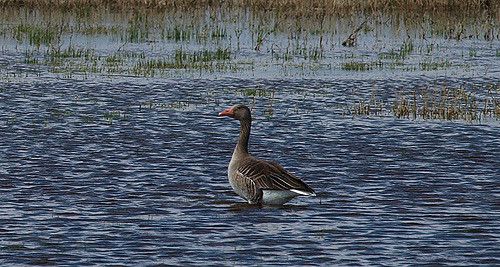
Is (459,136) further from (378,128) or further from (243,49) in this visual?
(243,49)

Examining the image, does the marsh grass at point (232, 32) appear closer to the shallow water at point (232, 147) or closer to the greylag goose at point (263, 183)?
the shallow water at point (232, 147)

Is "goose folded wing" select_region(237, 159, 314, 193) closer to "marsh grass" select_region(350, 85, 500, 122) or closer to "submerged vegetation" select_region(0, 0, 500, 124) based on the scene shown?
"submerged vegetation" select_region(0, 0, 500, 124)

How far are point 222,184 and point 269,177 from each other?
1.99m

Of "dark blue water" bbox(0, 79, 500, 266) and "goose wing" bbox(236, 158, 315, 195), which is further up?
"goose wing" bbox(236, 158, 315, 195)

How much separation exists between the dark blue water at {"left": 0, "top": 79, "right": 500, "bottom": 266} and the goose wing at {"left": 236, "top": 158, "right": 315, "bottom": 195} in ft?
0.99

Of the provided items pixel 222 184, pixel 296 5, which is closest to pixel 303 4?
pixel 296 5

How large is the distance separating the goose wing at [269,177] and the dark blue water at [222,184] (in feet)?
0.99

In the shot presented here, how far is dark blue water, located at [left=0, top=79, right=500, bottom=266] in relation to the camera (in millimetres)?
11047

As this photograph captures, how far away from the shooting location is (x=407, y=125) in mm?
20578

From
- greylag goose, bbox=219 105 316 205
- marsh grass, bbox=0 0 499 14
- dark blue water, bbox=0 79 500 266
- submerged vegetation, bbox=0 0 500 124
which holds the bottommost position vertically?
dark blue water, bbox=0 79 500 266

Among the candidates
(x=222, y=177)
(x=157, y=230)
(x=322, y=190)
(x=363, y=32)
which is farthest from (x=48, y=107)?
(x=363, y=32)

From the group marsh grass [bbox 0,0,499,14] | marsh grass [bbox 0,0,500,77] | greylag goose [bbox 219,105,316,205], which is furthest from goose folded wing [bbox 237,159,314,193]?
marsh grass [bbox 0,0,499,14]

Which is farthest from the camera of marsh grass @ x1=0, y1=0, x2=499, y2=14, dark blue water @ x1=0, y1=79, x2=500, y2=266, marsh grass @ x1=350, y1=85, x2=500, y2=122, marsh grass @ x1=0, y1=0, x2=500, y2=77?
marsh grass @ x1=0, y1=0, x2=499, y2=14

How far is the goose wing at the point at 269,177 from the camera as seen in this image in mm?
12866
